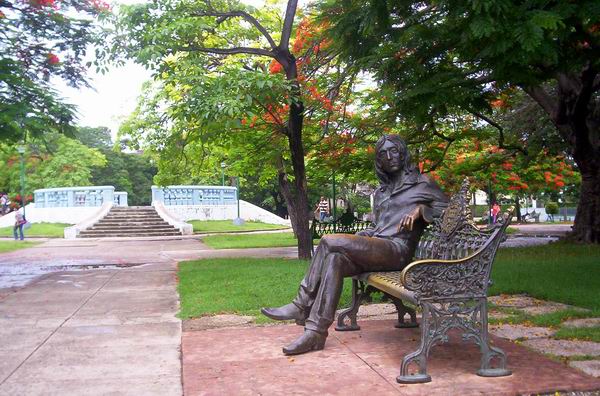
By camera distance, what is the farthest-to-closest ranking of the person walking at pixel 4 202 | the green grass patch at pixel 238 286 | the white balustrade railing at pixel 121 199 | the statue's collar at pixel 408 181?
the person walking at pixel 4 202 < the white balustrade railing at pixel 121 199 < the green grass patch at pixel 238 286 < the statue's collar at pixel 408 181

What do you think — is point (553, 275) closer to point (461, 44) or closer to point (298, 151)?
point (461, 44)

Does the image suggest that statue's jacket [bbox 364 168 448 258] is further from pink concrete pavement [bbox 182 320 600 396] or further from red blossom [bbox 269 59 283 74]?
red blossom [bbox 269 59 283 74]

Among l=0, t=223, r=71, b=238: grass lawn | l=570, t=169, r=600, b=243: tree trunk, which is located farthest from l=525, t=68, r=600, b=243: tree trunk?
l=0, t=223, r=71, b=238: grass lawn

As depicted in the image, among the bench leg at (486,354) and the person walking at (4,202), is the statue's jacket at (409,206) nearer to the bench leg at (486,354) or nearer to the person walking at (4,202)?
the bench leg at (486,354)

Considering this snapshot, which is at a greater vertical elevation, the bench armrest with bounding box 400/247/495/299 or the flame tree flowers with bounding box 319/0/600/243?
the flame tree flowers with bounding box 319/0/600/243

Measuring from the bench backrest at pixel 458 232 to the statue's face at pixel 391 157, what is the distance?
0.61 meters

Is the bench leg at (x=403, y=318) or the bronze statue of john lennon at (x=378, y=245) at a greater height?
the bronze statue of john lennon at (x=378, y=245)

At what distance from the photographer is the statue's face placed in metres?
5.29

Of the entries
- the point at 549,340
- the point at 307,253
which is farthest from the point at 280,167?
the point at 549,340

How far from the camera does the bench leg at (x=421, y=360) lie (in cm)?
393

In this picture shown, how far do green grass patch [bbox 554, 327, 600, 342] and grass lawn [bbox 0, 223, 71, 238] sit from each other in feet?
94.7

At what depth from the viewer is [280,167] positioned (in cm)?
1925

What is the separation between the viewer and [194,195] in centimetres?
3838

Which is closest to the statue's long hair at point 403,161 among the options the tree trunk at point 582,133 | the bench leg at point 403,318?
the bench leg at point 403,318
